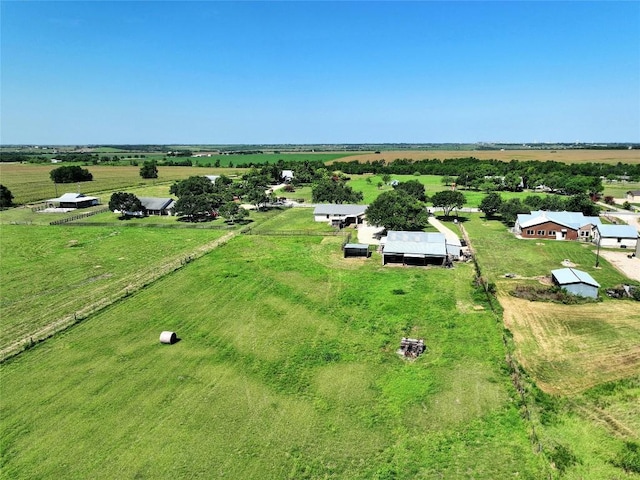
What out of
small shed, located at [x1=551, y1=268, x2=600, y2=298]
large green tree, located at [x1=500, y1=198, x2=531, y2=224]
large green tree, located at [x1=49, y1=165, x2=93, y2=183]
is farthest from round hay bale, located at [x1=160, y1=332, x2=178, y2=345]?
large green tree, located at [x1=49, y1=165, x2=93, y2=183]

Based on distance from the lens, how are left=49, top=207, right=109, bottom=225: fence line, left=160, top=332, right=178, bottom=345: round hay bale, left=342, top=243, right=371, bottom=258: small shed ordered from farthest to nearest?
left=49, top=207, right=109, bottom=225: fence line, left=342, top=243, right=371, bottom=258: small shed, left=160, top=332, right=178, bottom=345: round hay bale

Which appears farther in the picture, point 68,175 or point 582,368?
point 68,175

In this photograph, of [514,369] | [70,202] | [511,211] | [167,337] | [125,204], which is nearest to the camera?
[514,369]

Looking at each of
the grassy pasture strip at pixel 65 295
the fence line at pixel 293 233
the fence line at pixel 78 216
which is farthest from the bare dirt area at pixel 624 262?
the fence line at pixel 78 216

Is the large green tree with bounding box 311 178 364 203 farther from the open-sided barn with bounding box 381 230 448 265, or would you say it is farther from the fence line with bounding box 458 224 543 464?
the fence line with bounding box 458 224 543 464

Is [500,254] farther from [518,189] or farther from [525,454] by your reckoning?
[518,189]

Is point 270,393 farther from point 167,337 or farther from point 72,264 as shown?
point 72,264

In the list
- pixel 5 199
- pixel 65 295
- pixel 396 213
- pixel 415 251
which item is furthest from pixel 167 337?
pixel 5 199
